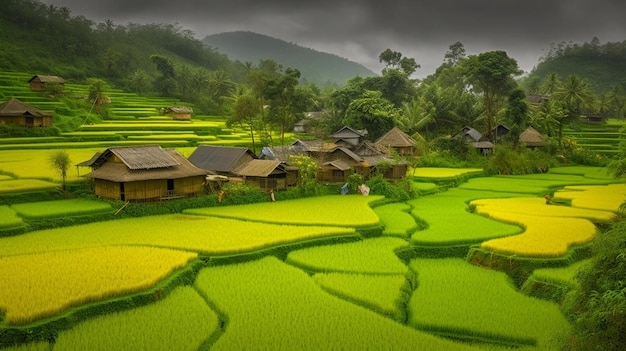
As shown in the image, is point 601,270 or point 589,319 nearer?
point 589,319

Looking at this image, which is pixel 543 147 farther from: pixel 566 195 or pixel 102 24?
pixel 102 24

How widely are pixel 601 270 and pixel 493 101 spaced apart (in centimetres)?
3657

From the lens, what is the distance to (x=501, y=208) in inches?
857

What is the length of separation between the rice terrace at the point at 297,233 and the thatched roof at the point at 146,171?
0.32 feet

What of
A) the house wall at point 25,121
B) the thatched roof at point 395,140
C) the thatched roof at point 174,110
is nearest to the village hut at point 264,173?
the thatched roof at point 395,140

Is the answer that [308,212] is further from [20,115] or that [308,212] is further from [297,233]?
[20,115]

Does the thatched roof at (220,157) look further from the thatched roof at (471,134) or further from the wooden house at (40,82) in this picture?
the thatched roof at (471,134)

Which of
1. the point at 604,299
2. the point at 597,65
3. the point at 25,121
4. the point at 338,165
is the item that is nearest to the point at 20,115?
the point at 25,121

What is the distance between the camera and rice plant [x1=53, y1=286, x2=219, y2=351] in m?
8.86

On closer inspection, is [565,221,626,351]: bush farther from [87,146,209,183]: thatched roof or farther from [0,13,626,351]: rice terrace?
[87,146,209,183]: thatched roof

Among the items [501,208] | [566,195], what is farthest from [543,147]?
[501,208]

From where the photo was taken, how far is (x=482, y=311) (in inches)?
424

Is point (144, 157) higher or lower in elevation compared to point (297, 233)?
higher

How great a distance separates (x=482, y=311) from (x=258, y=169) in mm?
15736
